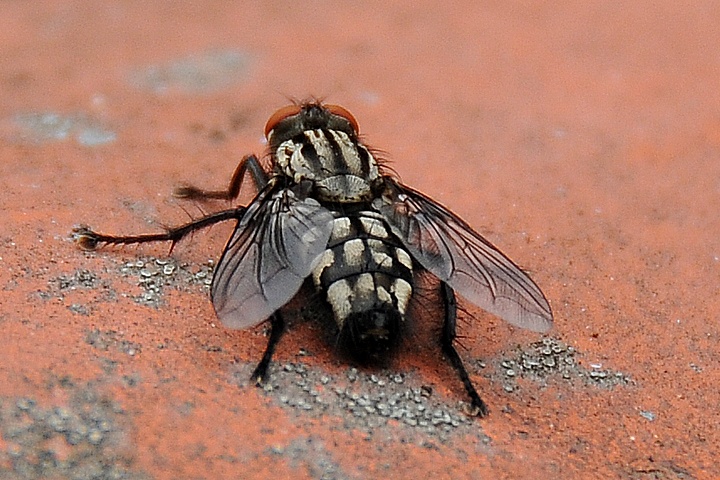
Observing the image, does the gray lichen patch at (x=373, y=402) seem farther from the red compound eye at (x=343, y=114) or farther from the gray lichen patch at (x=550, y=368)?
the red compound eye at (x=343, y=114)

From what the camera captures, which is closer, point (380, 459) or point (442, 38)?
Answer: point (380, 459)

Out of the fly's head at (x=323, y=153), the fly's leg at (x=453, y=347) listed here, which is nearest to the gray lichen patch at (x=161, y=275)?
the fly's head at (x=323, y=153)

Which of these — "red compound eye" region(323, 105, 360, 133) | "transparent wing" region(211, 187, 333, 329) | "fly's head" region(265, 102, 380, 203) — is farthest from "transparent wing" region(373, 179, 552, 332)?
"red compound eye" region(323, 105, 360, 133)

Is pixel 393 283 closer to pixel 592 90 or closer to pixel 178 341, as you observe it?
pixel 178 341

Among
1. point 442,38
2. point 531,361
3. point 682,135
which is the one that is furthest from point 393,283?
point 442,38

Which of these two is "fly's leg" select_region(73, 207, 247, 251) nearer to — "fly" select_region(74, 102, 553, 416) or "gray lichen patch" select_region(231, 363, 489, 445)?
"fly" select_region(74, 102, 553, 416)

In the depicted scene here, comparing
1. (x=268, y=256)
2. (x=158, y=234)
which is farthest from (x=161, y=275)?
(x=268, y=256)
